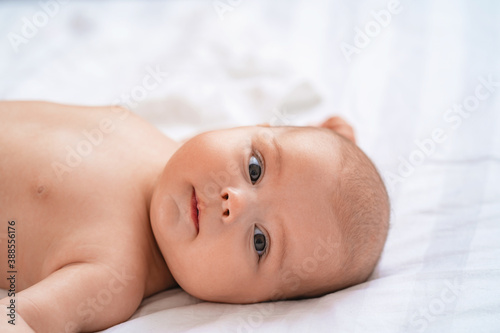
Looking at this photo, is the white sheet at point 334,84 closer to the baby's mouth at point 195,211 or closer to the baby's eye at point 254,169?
the baby's mouth at point 195,211

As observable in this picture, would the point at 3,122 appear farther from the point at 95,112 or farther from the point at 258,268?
the point at 258,268

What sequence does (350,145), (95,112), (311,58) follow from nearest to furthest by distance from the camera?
(350,145)
(95,112)
(311,58)

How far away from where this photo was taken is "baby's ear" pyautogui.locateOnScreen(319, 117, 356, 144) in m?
1.79

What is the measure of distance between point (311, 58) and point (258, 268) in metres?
1.10

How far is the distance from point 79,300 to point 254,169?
1.58 ft

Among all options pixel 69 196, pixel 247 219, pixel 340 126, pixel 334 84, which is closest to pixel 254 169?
pixel 247 219

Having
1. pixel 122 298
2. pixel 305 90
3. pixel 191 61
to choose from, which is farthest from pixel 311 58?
pixel 122 298

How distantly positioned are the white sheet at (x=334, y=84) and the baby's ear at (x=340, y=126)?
3.6 inches

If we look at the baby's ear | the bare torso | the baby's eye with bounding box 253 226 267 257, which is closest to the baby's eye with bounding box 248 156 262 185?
the baby's eye with bounding box 253 226 267 257

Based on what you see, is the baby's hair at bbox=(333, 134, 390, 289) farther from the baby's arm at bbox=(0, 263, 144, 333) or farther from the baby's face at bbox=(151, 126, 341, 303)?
the baby's arm at bbox=(0, 263, 144, 333)

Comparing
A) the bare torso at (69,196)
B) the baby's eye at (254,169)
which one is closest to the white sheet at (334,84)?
the bare torso at (69,196)

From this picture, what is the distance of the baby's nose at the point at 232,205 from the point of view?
123cm

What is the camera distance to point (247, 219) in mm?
1267

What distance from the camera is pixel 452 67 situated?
6.66 feet
